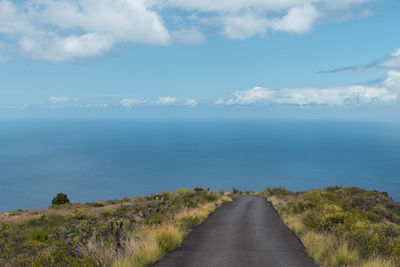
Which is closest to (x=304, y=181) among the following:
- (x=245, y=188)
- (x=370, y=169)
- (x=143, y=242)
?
(x=245, y=188)

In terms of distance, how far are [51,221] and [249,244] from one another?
2113cm

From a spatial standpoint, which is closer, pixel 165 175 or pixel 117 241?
pixel 117 241

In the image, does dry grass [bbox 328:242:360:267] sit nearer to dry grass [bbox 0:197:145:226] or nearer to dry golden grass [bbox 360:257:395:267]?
dry golden grass [bbox 360:257:395:267]

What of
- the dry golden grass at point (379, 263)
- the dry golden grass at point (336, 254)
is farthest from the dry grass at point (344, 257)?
the dry golden grass at point (379, 263)

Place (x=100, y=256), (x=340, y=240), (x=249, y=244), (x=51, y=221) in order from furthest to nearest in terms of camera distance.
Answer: (x=51, y=221) → (x=249, y=244) → (x=340, y=240) → (x=100, y=256)

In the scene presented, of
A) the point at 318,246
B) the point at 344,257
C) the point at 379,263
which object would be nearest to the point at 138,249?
the point at 344,257

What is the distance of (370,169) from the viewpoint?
19100cm

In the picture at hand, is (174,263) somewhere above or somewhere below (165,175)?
above

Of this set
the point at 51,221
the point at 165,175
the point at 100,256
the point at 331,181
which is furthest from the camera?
the point at 165,175

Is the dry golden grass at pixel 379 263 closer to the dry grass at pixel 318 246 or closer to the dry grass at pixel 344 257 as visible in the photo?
the dry grass at pixel 344 257

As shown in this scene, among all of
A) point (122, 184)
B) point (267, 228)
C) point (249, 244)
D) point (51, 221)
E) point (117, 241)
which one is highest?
point (117, 241)

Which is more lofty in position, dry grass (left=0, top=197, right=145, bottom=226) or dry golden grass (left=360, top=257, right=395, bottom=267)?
dry golden grass (left=360, top=257, right=395, bottom=267)

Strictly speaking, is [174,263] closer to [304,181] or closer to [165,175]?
[304,181]

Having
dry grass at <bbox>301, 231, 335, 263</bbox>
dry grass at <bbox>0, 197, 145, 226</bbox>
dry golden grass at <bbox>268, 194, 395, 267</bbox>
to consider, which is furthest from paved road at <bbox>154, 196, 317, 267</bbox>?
dry grass at <bbox>0, 197, 145, 226</bbox>
